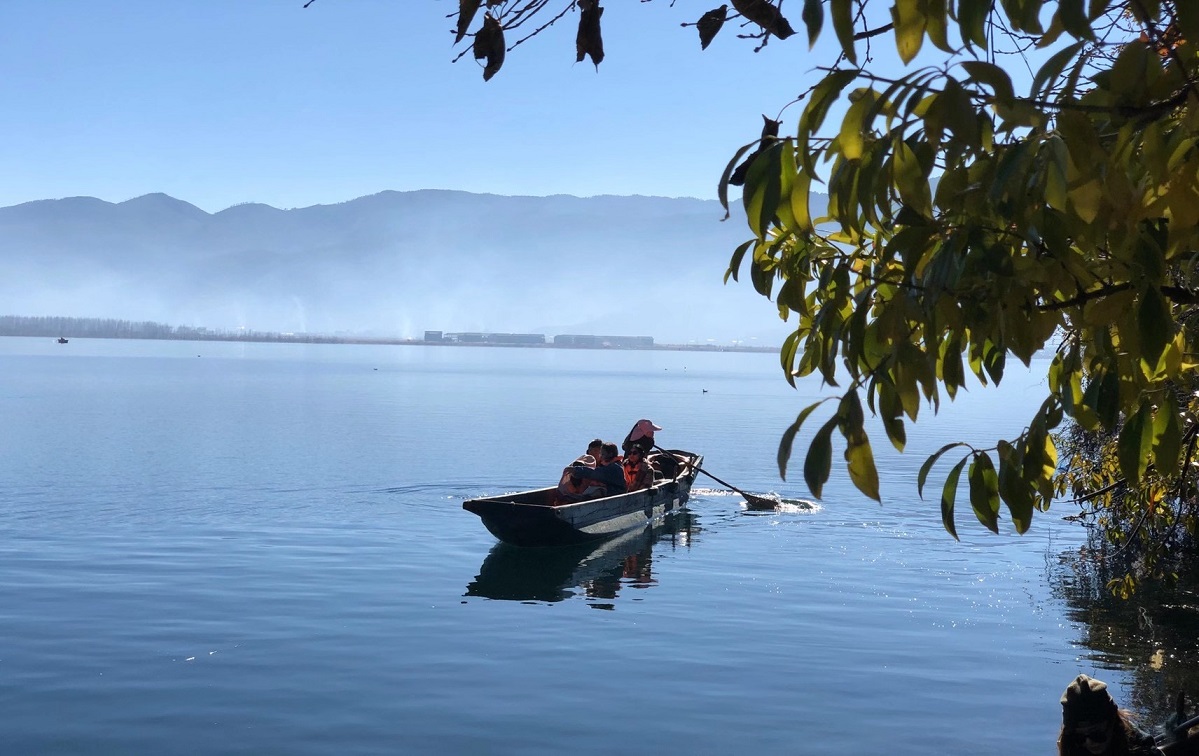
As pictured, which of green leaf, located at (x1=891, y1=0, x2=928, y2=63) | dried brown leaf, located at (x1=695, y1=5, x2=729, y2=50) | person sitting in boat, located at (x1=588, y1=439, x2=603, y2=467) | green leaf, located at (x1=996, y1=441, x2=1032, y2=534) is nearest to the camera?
green leaf, located at (x1=891, y1=0, x2=928, y2=63)

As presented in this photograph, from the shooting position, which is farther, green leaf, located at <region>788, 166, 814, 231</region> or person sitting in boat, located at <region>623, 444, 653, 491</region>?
person sitting in boat, located at <region>623, 444, 653, 491</region>

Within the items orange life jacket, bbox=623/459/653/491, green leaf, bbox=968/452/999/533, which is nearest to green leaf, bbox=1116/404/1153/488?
green leaf, bbox=968/452/999/533

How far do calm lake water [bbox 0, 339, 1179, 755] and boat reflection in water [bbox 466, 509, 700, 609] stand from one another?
0.10m

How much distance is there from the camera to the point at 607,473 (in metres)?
27.7

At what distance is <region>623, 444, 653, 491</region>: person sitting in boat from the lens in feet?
99.5

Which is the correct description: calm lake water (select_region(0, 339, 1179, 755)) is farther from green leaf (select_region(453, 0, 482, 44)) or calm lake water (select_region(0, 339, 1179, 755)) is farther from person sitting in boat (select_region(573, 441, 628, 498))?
green leaf (select_region(453, 0, 482, 44))

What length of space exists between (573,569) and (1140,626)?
10.6 meters

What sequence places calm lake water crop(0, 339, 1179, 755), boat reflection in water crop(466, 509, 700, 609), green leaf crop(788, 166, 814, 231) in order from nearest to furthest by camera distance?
green leaf crop(788, 166, 814, 231) → calm lake water crop(0, 339, 1179, 755) → boat reflection in water crop(466, 509, 700, 609)

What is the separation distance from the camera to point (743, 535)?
1167 inches

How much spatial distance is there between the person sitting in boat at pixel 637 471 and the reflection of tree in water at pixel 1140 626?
9.92m

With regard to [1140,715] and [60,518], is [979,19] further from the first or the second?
[60,518]

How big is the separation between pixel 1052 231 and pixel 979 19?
63cm

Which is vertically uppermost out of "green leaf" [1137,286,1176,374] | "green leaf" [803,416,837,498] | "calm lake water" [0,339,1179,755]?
"green leaf" [1137,286,1176,374]

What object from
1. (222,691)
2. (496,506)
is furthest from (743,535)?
(222,691)
